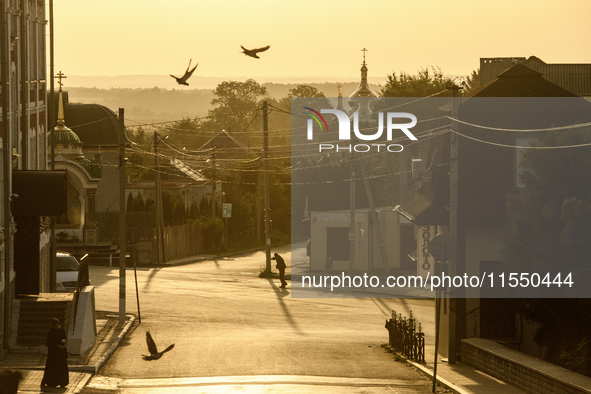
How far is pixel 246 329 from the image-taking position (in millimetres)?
29016

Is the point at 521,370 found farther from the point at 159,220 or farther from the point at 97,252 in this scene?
the point at 97,252

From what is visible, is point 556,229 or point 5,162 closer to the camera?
point 556,229

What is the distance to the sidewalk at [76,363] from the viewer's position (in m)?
Result: 18.7

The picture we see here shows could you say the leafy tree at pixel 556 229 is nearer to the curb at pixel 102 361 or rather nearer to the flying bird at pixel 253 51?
the flying bird at pixel 253 51

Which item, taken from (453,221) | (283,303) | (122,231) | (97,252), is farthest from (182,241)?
(453,221)

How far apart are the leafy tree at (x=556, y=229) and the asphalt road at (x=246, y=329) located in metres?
3.03

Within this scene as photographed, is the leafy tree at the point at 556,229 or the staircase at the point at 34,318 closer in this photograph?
the leafy tree at the point at 556,229

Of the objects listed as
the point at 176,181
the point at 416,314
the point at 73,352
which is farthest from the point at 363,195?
the point at 73,352

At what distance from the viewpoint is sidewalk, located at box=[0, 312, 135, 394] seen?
1866cm

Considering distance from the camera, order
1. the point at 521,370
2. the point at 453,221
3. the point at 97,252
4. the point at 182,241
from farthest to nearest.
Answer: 1. the point at 182,241
2. the point at 97,252
3. the point at 453,221
4. the point at 521,370

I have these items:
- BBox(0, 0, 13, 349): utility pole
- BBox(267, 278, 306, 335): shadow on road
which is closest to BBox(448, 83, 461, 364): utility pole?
BBox(267, 278, 306, 335): shadow on road

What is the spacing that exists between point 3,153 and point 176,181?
5314cm

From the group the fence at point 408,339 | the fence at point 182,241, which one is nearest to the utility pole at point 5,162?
the fence at point 408,339

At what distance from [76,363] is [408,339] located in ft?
27.1
